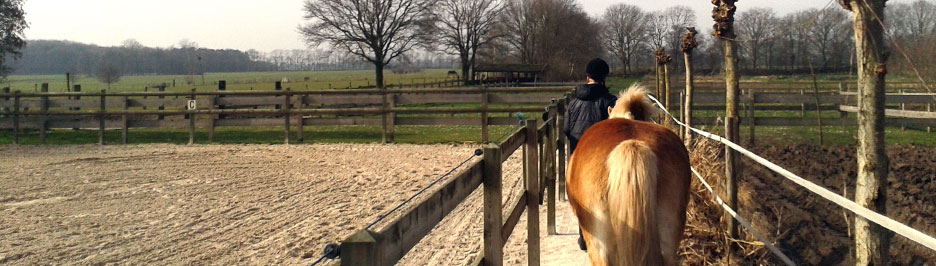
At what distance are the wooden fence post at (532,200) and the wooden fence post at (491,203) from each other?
1180mm

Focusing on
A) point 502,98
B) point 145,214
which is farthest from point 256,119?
point 145,214

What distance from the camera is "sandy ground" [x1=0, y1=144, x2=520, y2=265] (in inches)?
204

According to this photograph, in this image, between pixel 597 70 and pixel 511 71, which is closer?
pixel 597 70

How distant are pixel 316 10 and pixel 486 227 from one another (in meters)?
34.5

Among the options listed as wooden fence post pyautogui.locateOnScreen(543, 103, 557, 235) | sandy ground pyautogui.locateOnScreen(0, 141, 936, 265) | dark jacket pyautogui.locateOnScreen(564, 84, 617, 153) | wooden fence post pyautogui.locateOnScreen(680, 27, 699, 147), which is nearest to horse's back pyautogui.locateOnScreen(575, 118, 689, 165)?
sandy ground pyautogui.locateOnScreen(0, 141, 936, 265)

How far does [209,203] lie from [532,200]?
4252 millimetres

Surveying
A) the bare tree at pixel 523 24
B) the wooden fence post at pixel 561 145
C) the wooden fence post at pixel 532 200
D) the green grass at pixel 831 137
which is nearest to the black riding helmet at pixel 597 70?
the wooden fence post at pixel 532 200

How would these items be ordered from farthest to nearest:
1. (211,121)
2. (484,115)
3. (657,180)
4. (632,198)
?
(211,121), (484,115), (657,180), (632,198)

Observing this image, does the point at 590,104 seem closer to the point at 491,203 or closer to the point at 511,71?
the point at 491,203

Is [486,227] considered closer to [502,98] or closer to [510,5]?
[502,98]

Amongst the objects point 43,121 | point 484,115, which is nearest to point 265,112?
point 484,115

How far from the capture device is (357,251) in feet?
4.85

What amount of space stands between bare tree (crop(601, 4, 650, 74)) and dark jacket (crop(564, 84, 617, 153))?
4743cm

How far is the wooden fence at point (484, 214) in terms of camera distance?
59.8 inches
